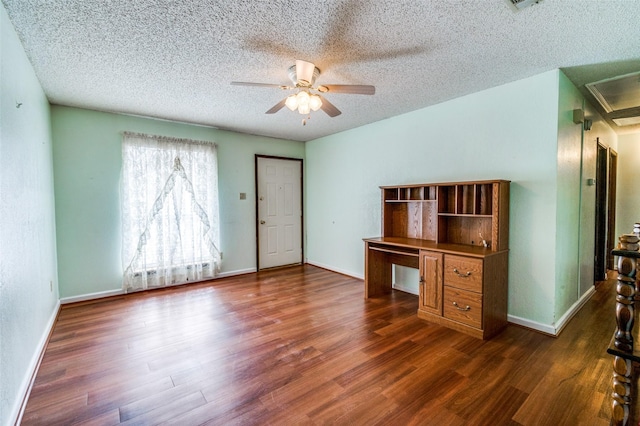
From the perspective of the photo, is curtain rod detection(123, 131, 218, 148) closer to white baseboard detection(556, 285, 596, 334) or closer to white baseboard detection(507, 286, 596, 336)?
white baseboard detection(507, 286, 596, 336)

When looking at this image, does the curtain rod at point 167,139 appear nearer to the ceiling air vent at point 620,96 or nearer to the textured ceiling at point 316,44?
the textured ceiling at point 316,44

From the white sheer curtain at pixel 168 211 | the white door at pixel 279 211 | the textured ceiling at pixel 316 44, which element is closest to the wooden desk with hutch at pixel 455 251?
the textured ceiling at pixel 316 44

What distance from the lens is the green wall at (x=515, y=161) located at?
2.76 metres

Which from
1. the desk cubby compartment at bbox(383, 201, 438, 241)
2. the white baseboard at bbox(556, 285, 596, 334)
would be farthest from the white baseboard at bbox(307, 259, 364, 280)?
the white baseboard at bbox(556, 285, 596, 334)

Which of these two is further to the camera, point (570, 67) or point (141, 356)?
point (570, 67)

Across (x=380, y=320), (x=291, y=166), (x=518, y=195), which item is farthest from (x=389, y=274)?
(x=291, y=166)

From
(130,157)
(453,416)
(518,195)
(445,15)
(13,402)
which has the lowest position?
(453,416)

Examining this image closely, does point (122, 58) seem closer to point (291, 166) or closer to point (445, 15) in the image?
point (445, 15)

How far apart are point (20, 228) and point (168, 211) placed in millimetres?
2226

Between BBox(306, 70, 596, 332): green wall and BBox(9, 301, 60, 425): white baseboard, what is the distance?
392 centimetres

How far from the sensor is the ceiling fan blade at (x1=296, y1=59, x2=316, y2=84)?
7.39ft

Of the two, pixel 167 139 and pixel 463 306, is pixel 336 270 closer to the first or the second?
pixel 463 306

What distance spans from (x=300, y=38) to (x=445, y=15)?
0.99 m

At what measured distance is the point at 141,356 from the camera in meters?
2.45
